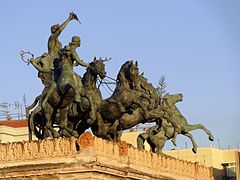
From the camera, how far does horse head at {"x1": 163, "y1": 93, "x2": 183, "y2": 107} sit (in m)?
50.7

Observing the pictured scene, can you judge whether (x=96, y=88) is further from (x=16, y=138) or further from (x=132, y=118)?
(x=16, y=138)

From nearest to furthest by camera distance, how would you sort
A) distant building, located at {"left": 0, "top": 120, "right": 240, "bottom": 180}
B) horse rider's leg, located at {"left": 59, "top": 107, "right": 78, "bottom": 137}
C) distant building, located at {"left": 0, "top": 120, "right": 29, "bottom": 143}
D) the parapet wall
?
1. the parapet wall
2. horse rider's leg, located at {"left": 59, "top": 107, "right": 78, "bottom": 137}
3. distant building, located at {"left": 0, "top": 120, "right": 29, "bottom": 143}
4. distant building, located at {"left": 0, "top": 120, "right": 240, "bottom": 180}

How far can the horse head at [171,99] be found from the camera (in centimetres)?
5072

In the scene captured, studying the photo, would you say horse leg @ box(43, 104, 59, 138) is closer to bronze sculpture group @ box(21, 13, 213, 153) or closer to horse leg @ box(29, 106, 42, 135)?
bronze sculpture group @ box(21, 13, 213, 153)

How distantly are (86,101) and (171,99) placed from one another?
8100 millimetres

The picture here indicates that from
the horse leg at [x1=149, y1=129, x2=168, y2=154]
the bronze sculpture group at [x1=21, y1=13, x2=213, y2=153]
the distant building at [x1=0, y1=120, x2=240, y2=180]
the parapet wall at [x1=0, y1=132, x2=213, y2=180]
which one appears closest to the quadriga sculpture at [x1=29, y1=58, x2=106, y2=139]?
the bronze sculpture group at [x1=21, y1=13, x2=213, y2=153]

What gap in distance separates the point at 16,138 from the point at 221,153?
1893cm

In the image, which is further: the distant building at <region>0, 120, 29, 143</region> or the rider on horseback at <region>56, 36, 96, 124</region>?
the distant building at <region>0, 120, 29, 143</region>

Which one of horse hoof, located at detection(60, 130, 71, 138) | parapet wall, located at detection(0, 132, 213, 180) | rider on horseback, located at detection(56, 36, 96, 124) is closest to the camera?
parapet wall, located at detection(0, 132, 213, 180)

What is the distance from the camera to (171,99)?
168ft

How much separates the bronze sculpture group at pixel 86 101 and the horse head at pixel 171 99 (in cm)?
75

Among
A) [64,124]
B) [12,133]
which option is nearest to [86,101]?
[64,124]

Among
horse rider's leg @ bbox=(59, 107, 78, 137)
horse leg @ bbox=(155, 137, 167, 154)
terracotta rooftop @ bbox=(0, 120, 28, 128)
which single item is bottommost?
horse leg @ bbox=(155, 137, 167, 154)

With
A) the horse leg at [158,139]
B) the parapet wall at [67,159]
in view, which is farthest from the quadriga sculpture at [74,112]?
the horse leg at [158,139]
